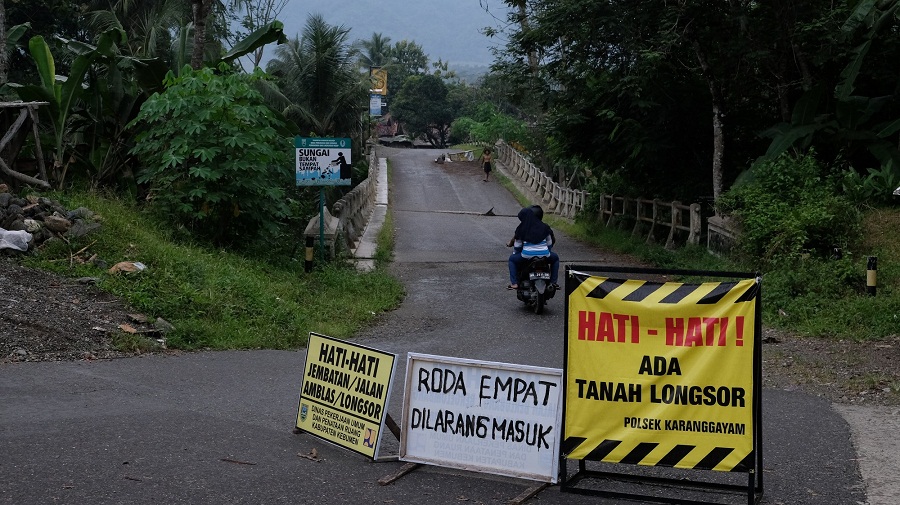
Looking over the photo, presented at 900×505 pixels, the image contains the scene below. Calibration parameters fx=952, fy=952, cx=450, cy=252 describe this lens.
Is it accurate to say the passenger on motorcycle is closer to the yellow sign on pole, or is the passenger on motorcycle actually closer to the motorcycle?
the motorcycle

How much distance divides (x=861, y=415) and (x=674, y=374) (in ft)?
12.1

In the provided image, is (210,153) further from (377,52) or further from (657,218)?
(377,52)

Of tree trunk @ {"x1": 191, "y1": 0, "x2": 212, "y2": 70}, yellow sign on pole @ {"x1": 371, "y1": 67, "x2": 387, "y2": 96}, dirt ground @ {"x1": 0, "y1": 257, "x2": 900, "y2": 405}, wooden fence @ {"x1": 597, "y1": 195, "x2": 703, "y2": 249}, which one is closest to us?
dirt ground @ {"x1": 0, "y1": 257, "x2": 900, "y2": 405}

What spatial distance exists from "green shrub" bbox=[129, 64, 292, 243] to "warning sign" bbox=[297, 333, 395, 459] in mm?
8824

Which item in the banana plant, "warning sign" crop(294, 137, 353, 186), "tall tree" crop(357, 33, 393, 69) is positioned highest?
"tall tree" crop(357, 33, 393, 69)

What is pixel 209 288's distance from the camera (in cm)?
1312

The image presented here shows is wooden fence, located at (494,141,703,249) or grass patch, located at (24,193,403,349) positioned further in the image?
wooden fence, located at (494,141,703,249)

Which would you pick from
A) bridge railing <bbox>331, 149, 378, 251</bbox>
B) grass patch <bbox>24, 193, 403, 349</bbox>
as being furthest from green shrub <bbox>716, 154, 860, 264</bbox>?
bridge railing <bbox>331, 149, 378, 251</bbox>

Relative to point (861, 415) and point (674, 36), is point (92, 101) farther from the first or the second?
point (861, 415)

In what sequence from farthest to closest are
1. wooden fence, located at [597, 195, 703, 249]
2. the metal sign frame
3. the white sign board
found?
wooden fence, located at [597, 195, 703, 249], the white sign board, the metal sign frame

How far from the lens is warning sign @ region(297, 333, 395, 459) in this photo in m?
7.02

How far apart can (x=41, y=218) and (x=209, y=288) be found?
293cm

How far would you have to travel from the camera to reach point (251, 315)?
41.9ft

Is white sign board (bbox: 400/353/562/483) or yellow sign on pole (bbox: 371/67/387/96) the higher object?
yellow sign on pole (bbox: 371/67/387/96)
